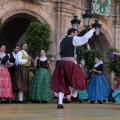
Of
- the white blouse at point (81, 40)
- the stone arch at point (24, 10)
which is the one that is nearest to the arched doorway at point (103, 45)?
the stone arch at point (24, 10)

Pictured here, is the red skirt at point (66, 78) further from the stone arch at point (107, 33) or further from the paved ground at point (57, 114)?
the stone arch at point (107, 33)

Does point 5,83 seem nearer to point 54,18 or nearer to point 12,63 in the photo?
point 12,63

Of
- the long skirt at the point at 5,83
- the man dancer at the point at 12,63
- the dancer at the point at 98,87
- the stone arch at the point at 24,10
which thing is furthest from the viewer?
the stone arch at the point at 24,10

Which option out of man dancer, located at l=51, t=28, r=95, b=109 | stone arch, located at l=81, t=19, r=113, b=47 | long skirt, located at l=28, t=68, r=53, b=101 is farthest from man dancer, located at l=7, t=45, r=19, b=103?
stone arch, located at l=81, t=19, r=113, b=47

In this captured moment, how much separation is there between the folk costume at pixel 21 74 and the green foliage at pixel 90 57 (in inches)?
98.4

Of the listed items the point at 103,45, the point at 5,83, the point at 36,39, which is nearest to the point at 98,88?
the point at 36,39

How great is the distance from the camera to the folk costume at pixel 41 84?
9469 millimetres

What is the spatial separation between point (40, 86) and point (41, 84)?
0.19 feet

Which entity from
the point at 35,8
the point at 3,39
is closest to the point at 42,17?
the point at 35,8

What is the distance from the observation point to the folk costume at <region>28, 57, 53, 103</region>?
9.47 metres

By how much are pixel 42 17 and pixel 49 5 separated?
593 millimetres

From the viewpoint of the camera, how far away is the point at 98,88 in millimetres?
10523

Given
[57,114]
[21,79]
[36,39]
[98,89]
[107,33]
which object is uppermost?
[107,33]

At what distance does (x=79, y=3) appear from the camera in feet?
48.7
